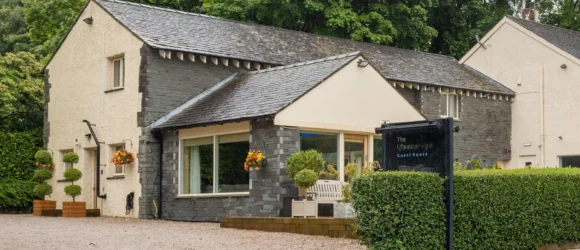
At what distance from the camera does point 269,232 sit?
18828mm

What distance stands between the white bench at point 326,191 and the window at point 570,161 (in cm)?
1314

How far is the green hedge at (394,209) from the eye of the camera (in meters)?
14.0

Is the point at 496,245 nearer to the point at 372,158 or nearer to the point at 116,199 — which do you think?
the point at 372,158

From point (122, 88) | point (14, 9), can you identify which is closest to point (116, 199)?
point (122, 88)

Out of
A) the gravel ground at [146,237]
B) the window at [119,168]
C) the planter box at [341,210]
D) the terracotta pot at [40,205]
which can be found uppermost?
the window at [119,168]

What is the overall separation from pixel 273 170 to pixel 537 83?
50.3ft

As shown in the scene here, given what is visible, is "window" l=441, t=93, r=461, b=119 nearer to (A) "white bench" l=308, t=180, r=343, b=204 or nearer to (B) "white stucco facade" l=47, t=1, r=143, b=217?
(A) "white bench" l=308, t=180, r=343, b=204

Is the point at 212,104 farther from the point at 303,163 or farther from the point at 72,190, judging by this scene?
the point at 72,190

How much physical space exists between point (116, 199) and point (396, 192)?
47.0ft

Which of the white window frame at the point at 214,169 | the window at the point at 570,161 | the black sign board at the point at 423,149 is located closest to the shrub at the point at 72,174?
the white window frame at the point at 214,169

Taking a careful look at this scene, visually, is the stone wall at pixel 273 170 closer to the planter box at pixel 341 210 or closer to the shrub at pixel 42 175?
the planter box at pixel 341 210

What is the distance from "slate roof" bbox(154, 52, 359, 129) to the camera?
22266 millimetres

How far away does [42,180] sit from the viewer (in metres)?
29.0

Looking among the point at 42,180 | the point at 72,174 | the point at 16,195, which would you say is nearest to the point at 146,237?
the point at 72,174
